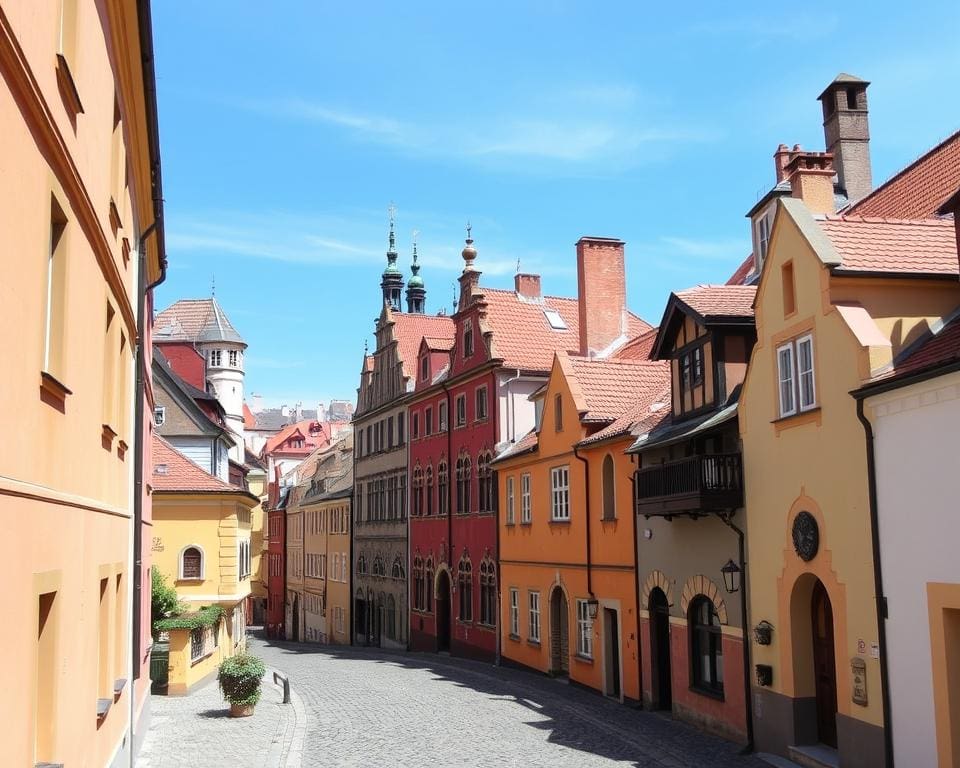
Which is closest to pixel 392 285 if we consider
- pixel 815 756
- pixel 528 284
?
pixel 528 284

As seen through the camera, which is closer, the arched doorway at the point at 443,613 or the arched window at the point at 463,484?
the arched window at the point at 463,484

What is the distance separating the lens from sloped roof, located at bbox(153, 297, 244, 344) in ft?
225

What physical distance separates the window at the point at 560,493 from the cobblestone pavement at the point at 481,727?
4.86m

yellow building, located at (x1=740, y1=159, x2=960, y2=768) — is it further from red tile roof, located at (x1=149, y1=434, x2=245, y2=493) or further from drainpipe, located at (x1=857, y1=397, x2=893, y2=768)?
red tile roof, located at (x1=149, y1=434, x2=245, y2=493)

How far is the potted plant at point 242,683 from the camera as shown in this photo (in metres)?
23.7

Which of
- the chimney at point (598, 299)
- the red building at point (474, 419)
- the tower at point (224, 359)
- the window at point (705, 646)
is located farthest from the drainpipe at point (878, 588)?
the tower at point (224, 359)

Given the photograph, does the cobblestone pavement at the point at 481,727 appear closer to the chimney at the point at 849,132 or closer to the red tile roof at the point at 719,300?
the red tile roof at the point at 719,300

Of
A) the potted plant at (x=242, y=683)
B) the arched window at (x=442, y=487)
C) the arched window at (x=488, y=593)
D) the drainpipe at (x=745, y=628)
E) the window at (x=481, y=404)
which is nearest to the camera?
the drainpipe at (x=745, y=628)

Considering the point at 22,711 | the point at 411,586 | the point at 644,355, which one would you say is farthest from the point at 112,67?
the point at 411,586

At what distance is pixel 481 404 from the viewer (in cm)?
4047

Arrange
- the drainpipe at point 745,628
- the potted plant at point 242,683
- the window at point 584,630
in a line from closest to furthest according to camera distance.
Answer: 1. the drainpipe at point 745,628
2. the potted plant at point 242,683
3. the window at point 584,630

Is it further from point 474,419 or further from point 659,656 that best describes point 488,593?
point 659,656

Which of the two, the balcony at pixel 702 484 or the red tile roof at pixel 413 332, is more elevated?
the red tile roof at pixel 413 332

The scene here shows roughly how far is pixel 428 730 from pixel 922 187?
1590 cm
